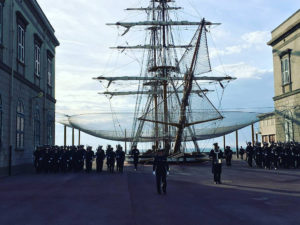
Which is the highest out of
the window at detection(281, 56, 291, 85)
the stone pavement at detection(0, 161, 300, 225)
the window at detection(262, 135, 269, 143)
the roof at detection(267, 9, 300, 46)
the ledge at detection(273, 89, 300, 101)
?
the roof at detection(267, 9, 300, 46)

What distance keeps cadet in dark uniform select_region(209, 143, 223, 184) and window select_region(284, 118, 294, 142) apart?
1908 centimetres

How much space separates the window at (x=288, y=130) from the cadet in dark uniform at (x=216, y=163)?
62.6 ft

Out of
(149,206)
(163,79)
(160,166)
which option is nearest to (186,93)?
(163,79)

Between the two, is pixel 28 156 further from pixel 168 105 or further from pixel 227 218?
pixel 227 218

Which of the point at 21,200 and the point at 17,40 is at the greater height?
the point at 17,40

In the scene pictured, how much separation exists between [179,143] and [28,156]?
44.7 feet

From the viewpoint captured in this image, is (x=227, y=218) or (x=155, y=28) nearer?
(x=227, y=218)

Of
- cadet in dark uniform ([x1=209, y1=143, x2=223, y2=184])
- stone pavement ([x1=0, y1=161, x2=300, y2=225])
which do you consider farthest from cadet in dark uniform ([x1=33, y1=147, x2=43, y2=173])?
cadet in dark uniform ([x1=209, y1=143, x2=223, y2=184])

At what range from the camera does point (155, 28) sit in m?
48.1

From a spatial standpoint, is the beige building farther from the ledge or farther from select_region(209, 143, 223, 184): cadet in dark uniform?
select_region(209, 143, 223, 184): cadet in dark uniform

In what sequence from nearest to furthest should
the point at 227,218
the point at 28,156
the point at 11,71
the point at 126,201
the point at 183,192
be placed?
1. the point at 227,218
2. the point at 126,201
3. the point at 183,192
4. the point at 11,71
5. the point at 28,156

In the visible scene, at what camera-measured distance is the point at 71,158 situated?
25984 millimetres

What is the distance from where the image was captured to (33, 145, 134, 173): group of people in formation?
81.0 feet

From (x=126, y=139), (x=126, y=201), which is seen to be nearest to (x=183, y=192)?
(x=126, y=201)
